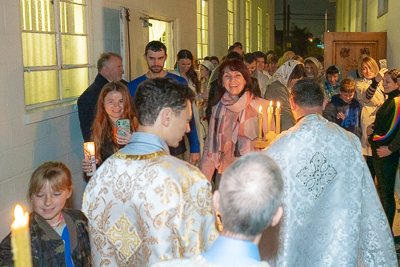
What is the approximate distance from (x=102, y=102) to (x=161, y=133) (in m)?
2.32

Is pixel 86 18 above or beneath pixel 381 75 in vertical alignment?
above

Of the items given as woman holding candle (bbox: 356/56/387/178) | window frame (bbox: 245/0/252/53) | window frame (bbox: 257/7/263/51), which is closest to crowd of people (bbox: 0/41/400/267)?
woman holding candle (bbox: 356/56/387/178)

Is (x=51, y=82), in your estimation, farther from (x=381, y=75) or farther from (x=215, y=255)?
(x=215, y=255)

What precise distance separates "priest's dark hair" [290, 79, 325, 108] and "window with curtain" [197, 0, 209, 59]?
9815 millimetres

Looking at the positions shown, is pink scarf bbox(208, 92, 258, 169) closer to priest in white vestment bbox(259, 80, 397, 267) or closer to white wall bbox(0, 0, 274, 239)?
priest in white vestment bbox(259, 80, 397, 267)

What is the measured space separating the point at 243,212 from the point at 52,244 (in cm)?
201

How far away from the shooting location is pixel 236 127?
5176mm

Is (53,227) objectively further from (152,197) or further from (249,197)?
(249,197)

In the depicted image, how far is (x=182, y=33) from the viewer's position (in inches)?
438

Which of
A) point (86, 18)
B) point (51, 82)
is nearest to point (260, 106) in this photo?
point (51, 82)

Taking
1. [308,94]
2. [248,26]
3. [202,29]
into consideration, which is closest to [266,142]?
[308,94]

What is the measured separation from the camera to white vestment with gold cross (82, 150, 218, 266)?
2424 millimetres

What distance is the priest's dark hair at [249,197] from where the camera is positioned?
1715 mm

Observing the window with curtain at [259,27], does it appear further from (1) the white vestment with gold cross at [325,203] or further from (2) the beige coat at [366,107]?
(1) the white vestment with gold cross at [325,203]
